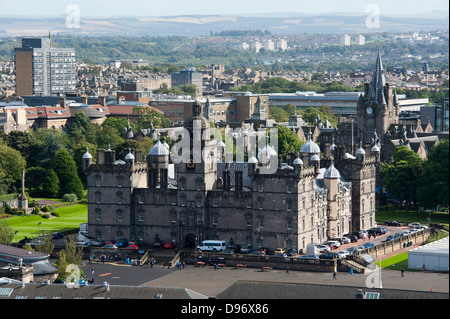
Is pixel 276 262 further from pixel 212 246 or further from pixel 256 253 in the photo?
pixel 212 246

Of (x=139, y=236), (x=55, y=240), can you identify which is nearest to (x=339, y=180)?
(x=139, y=236)

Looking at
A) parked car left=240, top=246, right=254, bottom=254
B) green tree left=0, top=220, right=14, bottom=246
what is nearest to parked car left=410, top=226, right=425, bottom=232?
parked car left=240, top=246, right=254, bottom=254

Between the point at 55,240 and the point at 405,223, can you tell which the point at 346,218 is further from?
the point at 55,240

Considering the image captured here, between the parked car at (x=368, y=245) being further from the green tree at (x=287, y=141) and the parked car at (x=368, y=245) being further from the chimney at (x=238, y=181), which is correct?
the green tree at (x=287, y=141)

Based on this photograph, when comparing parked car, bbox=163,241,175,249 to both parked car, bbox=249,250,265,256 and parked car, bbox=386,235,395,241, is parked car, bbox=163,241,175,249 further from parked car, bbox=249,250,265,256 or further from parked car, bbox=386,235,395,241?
parked car, bbox=386,235,395,241

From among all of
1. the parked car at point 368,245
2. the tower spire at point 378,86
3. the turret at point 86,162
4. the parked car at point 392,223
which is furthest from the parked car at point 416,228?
the tower spire at point 378,86

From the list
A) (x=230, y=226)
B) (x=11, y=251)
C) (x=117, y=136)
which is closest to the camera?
(x=11, y=251)

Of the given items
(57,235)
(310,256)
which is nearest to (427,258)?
(310,256)

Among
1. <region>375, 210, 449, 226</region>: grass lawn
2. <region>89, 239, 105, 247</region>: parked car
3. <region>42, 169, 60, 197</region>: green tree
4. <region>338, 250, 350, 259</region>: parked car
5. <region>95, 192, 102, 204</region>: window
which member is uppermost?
<region>95, 192, 102, 204</region>: window
